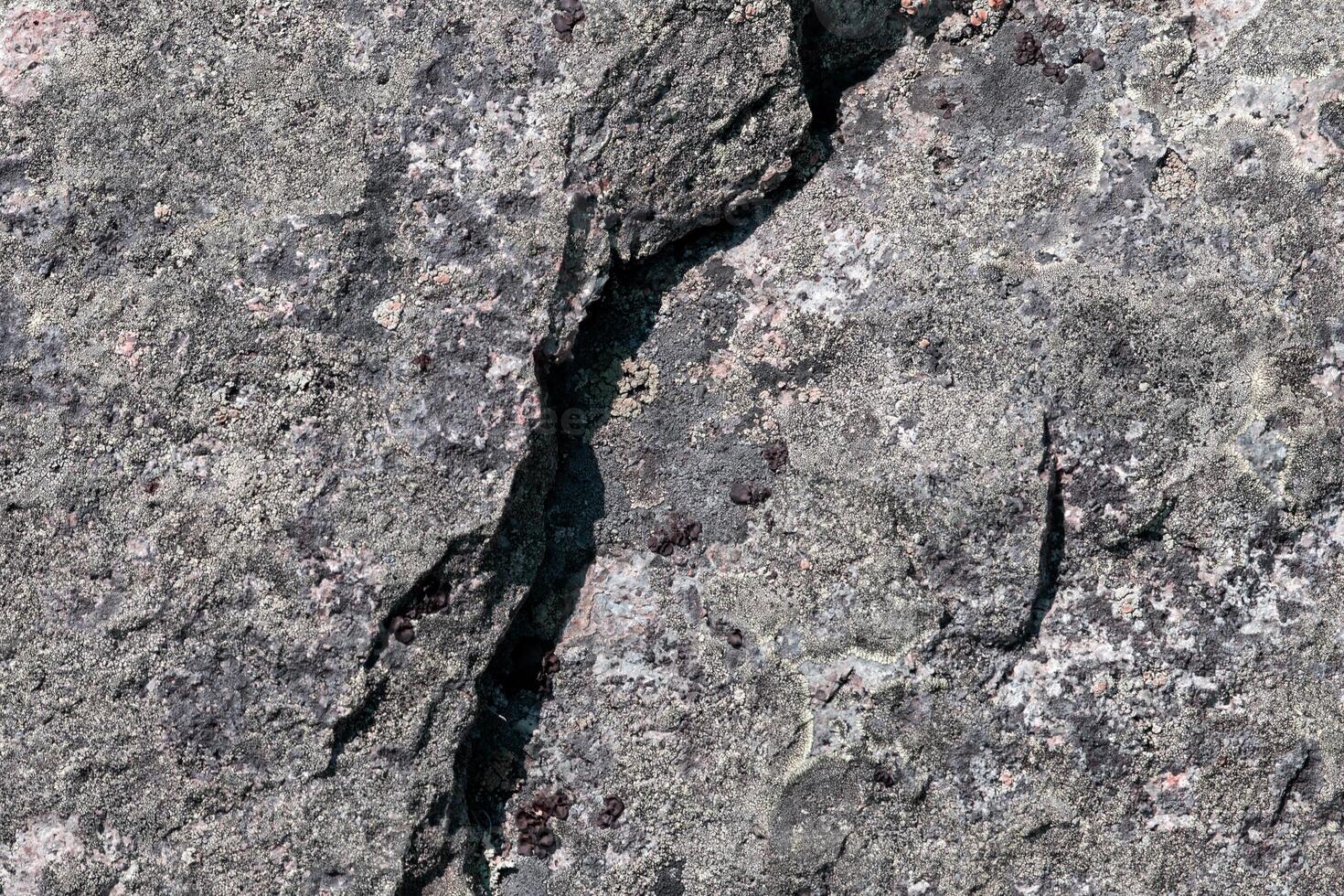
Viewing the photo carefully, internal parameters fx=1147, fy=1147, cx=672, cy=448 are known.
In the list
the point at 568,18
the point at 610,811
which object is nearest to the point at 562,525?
the point at 610,811

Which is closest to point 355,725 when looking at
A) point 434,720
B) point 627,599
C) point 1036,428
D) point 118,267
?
point 434,720

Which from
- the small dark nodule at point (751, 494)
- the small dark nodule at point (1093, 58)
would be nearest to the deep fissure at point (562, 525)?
the small dark nodule at point (751, 494)

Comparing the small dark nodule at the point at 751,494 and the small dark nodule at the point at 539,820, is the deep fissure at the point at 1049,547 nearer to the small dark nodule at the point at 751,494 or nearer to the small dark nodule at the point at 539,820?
the small dark nodule at the point at 751,494

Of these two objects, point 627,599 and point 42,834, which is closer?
point 42,834

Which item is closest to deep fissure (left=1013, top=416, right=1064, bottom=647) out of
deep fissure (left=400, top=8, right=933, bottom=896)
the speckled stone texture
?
the speckled stone texture

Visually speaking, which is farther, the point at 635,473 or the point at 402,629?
the point at 635,473

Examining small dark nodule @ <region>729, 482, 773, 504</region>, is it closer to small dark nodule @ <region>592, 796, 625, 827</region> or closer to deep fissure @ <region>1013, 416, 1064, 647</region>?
deep fissure @ <region>1013, 416, 1064, 647</region>

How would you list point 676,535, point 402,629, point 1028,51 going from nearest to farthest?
1. point 402,629
2. point 676,535
3. point 1028,51

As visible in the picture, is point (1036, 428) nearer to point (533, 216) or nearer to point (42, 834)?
point (533, 216)

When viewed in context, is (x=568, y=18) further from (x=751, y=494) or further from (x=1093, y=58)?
(x=1093, y=58)
